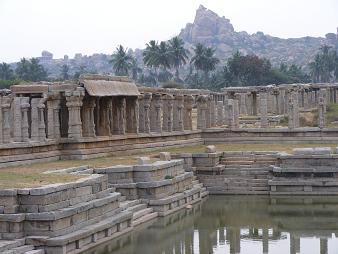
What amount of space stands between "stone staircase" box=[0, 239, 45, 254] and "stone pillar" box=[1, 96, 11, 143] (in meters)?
11.0

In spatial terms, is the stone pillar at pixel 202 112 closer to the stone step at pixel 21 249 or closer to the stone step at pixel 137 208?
the stone step at pixel 137 208

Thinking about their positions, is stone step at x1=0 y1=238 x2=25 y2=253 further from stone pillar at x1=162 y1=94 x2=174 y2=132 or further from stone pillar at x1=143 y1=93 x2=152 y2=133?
stone pillar at x1=162 y1=94 x2=174 y2=132

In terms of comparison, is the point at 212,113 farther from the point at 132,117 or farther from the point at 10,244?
the point at 10,244

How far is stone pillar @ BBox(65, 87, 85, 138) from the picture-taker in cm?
2794

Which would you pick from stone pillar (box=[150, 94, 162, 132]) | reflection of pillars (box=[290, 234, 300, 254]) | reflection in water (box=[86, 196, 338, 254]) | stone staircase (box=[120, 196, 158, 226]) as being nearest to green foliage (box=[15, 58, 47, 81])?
stone pillar (box=[150, 94, 162, 132])

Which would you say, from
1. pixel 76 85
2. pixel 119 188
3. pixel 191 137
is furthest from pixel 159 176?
pixel 191 137

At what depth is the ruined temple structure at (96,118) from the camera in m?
27.0

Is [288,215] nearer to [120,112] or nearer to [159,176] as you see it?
[159,176]

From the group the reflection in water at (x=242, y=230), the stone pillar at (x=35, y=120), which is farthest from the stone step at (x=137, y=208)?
the stone pillar at (x=35, y=120)

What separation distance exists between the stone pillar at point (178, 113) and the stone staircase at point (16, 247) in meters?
21.7

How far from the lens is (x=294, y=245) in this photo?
63.0ft

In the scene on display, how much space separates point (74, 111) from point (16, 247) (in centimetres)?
1300

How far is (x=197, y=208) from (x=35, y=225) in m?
10.1

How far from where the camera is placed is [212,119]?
138ft
